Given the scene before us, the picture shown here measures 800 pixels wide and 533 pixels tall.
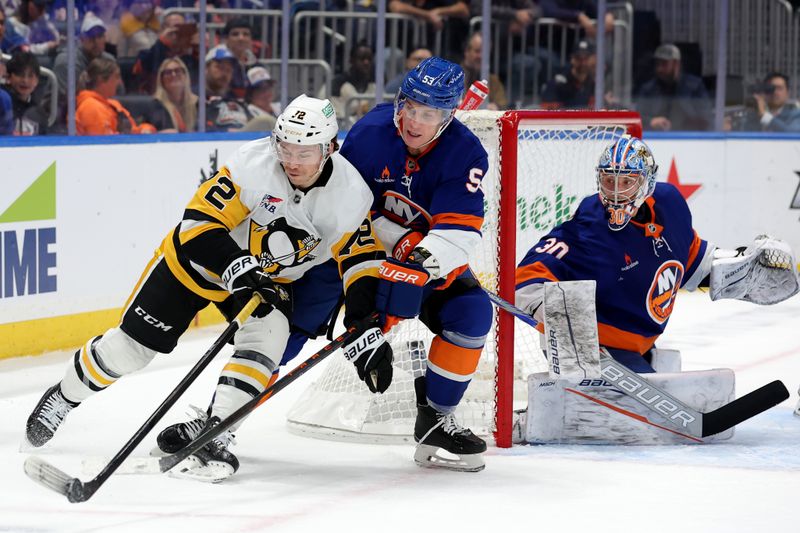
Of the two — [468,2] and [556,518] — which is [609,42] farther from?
[556,518]

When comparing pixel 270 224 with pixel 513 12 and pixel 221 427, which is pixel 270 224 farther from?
pixel 513 12

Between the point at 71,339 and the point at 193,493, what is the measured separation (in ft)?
7.29

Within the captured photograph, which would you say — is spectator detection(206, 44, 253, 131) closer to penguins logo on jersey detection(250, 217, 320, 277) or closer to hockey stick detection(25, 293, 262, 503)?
penguins logo on jersey detection(250, 217, 320, 277)

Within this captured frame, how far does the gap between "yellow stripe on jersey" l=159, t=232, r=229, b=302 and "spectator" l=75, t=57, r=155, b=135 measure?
6.96 ft

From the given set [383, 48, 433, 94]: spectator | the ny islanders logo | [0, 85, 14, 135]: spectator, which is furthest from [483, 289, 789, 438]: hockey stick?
[383, 48, 433, 94]: spectator

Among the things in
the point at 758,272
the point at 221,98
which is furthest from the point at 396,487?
the point at 221,98

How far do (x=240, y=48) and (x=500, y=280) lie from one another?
2.90 metres

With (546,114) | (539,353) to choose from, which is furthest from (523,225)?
(546,114)

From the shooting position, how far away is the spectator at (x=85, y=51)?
513 centimetres

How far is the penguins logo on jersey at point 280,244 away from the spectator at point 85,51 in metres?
2.20

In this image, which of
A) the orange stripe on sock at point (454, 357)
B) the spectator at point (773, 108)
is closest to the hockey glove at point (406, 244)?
the orange stripe on sock at point (454, 357)

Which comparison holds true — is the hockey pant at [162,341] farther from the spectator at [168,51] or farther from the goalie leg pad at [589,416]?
the spectator at [168,51]

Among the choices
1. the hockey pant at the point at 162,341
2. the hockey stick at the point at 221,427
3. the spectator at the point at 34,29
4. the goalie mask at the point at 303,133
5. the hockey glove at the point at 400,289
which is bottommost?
the hockey stick at the point at 221,427

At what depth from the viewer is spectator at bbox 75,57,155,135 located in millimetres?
5211
